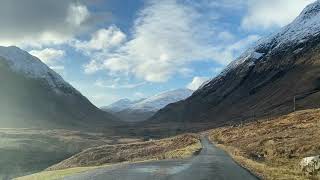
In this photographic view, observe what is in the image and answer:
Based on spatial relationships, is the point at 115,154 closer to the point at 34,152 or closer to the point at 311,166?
the point at 311,166

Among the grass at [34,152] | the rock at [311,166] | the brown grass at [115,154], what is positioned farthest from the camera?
the grass at [34,152]

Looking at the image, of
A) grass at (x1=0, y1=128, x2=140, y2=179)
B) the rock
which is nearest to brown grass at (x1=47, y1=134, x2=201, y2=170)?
grass at (x1=0, y1=128, x2=140, y2=179)

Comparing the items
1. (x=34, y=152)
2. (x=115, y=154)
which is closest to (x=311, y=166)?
(x=115, y=154)

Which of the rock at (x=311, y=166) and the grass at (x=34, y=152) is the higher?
the grass at (x=34, y=152)

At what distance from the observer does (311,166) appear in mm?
33562

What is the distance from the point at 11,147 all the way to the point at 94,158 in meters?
76.3

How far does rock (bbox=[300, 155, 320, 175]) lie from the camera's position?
107ft

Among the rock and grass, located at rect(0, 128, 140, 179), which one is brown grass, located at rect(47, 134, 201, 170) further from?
the rock

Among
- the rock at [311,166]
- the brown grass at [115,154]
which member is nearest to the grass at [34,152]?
the brown grass at [115,154]

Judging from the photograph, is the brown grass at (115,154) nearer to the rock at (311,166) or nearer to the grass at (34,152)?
the grass at (34,152)

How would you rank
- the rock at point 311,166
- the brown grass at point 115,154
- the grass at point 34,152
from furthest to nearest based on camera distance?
1. the grass at point 34,152
2. the brown grass at point 115,154
3. the rock at point 311,166

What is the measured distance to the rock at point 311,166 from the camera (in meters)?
32.7

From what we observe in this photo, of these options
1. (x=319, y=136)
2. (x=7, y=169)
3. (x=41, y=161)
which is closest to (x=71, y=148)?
(x=41, y=161)

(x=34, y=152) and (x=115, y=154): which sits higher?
(x=34, y=152)
